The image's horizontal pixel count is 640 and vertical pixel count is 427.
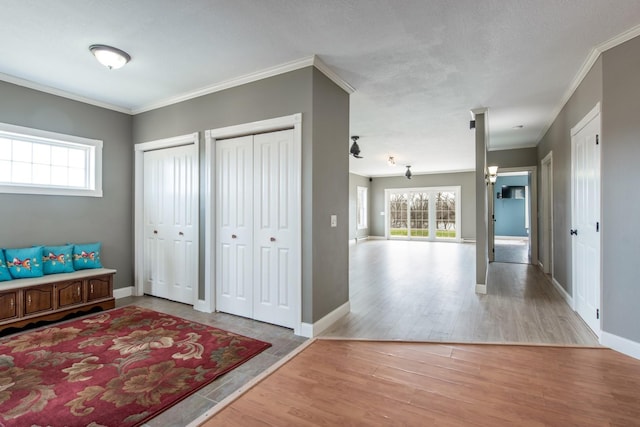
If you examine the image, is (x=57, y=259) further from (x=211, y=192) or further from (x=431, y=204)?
(x=431, y=204)

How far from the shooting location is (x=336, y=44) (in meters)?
2.79

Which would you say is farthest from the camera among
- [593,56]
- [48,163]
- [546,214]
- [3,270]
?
[546,214]

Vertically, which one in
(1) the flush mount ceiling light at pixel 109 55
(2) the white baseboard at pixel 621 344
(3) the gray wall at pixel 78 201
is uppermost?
(1) the flush mount ceiling light at pixel 109 55

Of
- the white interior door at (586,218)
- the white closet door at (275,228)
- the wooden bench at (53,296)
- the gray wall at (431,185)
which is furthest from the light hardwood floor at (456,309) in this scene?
the gray wall at (431,185)

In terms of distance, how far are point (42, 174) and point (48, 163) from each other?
154mm

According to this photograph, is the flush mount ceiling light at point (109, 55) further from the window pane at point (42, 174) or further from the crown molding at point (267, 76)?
the window pane at point (42, 174)

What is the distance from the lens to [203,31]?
102 inches

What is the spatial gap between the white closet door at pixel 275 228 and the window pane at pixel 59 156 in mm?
2637

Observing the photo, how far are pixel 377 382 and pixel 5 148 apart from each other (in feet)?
15.1

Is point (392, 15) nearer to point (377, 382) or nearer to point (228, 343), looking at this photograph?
point (377, 382)

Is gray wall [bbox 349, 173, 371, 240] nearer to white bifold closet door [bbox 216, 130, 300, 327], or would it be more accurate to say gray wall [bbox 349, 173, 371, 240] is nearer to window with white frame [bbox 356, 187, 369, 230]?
window with white frame [bbox 356, 187, 369, 230]

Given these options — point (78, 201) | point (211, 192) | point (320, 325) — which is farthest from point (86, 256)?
point (320, 325)

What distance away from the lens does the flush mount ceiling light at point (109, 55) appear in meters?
2.79

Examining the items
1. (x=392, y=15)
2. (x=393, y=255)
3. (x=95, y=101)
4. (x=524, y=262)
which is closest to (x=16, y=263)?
(x=95, y=101)
